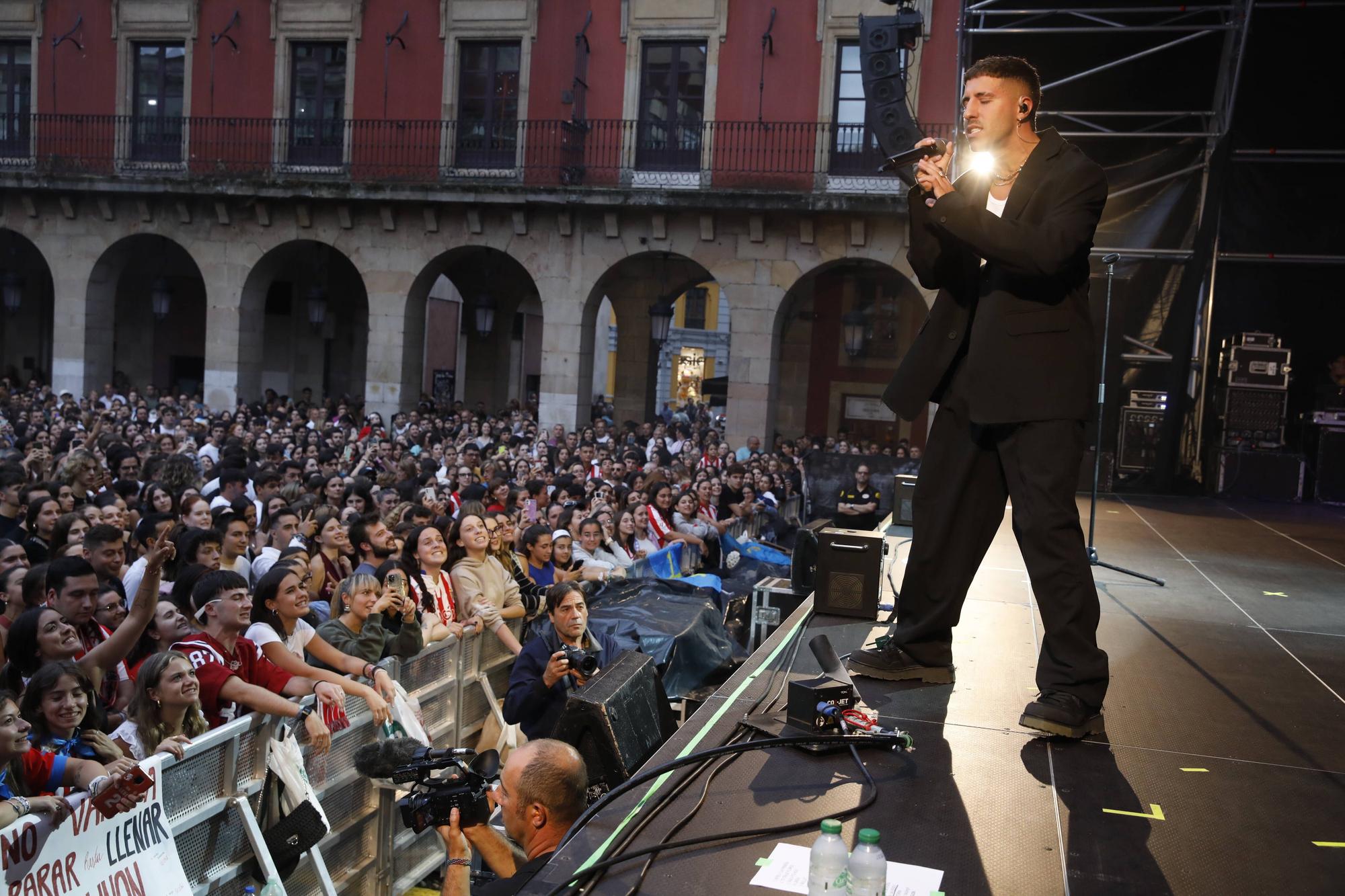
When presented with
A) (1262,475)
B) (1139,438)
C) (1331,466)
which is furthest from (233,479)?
(1331,466)

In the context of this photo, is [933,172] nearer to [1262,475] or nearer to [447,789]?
[447,789]

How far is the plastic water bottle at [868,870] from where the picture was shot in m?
2.12

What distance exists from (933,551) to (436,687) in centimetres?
339

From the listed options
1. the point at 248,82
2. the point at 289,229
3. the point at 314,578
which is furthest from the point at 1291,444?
the point at 248,82

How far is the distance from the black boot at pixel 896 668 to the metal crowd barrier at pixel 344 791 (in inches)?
89.5

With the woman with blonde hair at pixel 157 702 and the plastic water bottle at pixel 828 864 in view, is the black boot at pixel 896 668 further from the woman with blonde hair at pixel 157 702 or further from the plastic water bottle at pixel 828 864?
the woman with blonde hair at pixel 157 702

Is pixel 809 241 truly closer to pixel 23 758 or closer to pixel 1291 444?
pixel 1291 444

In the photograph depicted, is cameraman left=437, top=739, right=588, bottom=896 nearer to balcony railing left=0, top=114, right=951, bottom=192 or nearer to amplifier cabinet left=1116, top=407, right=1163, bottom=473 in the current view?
amplifier cabinet left=1116, top=407, right=1163, bottom=473

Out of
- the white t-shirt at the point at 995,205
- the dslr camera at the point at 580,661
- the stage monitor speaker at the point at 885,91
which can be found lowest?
the dslr camera at the point at 580,661

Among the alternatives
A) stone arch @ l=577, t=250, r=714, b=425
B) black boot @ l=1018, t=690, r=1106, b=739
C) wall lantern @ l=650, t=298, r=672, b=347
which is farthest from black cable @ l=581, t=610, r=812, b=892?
stone arch @ l=577, t=250, r=714, b=425

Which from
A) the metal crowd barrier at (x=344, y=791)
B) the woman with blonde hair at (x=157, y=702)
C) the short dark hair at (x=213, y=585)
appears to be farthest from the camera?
the short dark hair at (x=213, y=585)

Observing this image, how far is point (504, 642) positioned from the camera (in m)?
6.79

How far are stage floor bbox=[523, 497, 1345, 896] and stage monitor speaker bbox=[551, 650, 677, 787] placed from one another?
646 millimetres

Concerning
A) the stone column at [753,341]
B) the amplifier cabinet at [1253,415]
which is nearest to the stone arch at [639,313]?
the stone column at [753,341]
